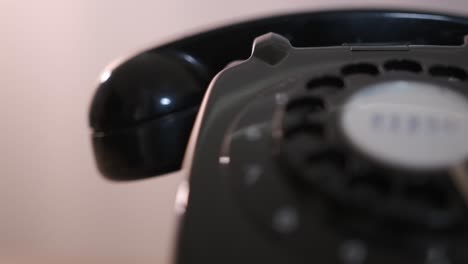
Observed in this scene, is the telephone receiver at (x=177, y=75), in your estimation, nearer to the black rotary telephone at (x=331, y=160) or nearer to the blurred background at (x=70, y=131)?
the black rotary telephone at (x=331, y=160)

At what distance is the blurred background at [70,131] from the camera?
853 mm

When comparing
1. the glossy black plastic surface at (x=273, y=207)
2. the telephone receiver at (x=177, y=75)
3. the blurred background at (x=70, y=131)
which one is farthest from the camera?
the blurred background at (x=70, y=131)

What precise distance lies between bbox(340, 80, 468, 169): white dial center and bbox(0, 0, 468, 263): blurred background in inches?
18.5

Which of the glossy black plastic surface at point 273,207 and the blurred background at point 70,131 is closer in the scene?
the glossy black plastic surface at point 273,207

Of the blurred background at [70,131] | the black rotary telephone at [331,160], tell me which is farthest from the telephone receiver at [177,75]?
the blurred background at [70,131]

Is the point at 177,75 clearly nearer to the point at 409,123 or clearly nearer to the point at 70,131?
the point at 409,123

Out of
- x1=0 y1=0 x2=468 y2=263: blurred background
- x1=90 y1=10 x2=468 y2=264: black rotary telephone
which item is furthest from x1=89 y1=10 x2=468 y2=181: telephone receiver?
x1=0 y1=0 x2=468 y2=263: blurred background

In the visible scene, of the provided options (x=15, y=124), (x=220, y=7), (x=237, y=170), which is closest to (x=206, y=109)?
(x=237, y=170)

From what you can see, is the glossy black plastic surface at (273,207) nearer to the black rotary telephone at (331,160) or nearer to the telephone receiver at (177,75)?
the black rotary telephone at (331,160)

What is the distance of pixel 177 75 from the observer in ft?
1.86

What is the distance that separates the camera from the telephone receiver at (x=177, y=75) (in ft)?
1.78

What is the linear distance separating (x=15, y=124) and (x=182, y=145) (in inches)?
17.8

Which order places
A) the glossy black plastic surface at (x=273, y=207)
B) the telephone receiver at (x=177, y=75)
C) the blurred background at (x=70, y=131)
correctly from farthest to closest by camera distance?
the blurred background at (x=70, y=131), the telephone receiver at (x=177, y=75), the glossy black plastic surface at (x=273, y=207)

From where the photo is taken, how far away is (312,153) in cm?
33
